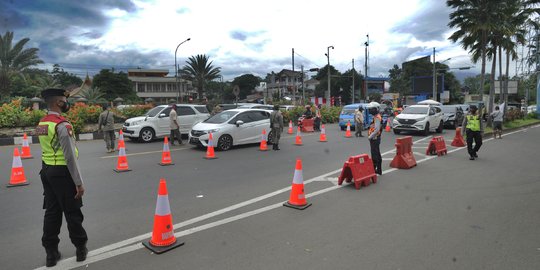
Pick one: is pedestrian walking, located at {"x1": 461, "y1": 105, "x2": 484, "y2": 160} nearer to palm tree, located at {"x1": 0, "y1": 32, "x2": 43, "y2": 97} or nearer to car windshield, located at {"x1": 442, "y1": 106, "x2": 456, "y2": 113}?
car windshield, located at {"x1": 442, "y1": 106, "x2": 456, "y2": 113}

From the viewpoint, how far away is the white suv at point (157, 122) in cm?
1493

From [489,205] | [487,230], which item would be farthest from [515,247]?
[489,205]

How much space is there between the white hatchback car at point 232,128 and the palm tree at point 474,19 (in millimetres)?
14675

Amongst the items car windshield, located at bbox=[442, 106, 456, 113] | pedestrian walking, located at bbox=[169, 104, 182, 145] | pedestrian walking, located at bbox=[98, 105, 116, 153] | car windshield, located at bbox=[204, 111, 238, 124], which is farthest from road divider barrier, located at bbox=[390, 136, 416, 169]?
car windshield, located at bbox=[442, 106, 456, 113]

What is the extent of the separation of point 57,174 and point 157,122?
12.1 metres

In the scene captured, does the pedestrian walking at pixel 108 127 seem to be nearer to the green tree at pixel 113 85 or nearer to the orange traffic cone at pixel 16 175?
the orange traffic cone at pixel 16 175

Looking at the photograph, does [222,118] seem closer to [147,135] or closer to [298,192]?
[147,135]

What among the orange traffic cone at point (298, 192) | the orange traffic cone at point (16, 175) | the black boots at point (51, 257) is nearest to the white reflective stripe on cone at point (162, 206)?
the black boots at point (51, 257)

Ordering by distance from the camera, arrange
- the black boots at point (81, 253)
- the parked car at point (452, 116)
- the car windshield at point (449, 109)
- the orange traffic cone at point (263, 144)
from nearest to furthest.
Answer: the black boots at point (81, 253)
the orange traffic cone at point (263, 144)
the parked car at point (452, 116)
the car windshield at point (449, 109)

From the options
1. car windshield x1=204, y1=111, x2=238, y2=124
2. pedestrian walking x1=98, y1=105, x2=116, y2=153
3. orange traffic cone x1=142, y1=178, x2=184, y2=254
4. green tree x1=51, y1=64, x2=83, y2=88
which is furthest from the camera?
green tree x1=51, y1=64, x2=83, y2=88

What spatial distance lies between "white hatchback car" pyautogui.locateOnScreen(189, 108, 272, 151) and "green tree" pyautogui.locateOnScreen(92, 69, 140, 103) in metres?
46.8

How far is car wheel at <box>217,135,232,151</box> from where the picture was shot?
496 inches

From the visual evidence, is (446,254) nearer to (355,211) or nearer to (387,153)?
(355,211)

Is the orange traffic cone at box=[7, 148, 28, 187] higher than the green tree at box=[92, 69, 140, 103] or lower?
lower
